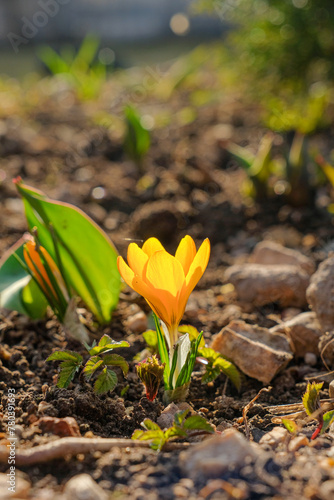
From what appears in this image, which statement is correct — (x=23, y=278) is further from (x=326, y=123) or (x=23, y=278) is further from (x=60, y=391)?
(x=326, y=123)

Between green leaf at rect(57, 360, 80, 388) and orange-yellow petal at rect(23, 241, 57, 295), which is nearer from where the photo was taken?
green leaf at rect(57, 360, 80, 388)

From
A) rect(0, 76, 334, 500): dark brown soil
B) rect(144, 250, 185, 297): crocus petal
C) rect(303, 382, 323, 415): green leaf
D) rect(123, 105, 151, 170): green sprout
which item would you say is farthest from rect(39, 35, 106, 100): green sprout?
rect(303, 382, 323, 415): green leaf

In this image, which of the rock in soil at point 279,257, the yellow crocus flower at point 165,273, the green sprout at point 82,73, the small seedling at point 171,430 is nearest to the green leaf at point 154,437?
the small seedling at point 171,430

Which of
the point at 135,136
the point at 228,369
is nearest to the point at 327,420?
the point at 228,369

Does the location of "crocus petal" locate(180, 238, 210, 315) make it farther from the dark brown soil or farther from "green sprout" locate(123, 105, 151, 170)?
"green sprout" locate(123, 105, 151, 170)

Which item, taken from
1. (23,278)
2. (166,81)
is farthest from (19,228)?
(166,81)

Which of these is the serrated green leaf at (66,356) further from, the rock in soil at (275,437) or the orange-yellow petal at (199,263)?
the rock in soil at (275,437)
